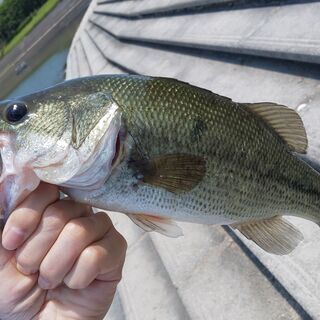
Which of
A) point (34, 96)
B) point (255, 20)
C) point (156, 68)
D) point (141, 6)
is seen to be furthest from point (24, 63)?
point (34, 96)

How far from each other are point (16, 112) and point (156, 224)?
0.60 m

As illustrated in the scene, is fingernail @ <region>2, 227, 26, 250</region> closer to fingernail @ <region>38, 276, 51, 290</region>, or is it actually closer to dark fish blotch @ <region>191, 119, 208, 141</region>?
fingernail @ <region>38, 276, 51, 290</region>

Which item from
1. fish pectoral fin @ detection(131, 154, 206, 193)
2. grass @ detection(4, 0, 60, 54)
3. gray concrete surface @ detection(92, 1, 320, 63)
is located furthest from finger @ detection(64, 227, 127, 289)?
grass @ detection(4, 0, 60, 54)

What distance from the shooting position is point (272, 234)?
2025 mm

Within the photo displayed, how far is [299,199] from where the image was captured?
2.09m

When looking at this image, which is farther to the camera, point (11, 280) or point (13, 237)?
point (11, 280)

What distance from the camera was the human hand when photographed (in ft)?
5.14

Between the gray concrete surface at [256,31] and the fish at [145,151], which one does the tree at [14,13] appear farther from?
the fish at [145,151]

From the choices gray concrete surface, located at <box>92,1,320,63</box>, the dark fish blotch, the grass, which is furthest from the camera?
the grass

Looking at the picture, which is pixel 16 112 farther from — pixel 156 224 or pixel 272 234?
pixel 272 234

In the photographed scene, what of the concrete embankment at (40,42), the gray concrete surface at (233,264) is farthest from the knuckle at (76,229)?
the concrete embankment at (40,42)

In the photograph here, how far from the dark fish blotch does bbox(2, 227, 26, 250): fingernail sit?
2.10 ft

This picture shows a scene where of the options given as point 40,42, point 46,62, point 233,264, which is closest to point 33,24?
point 40,42

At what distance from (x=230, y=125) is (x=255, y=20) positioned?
2.81 meters
